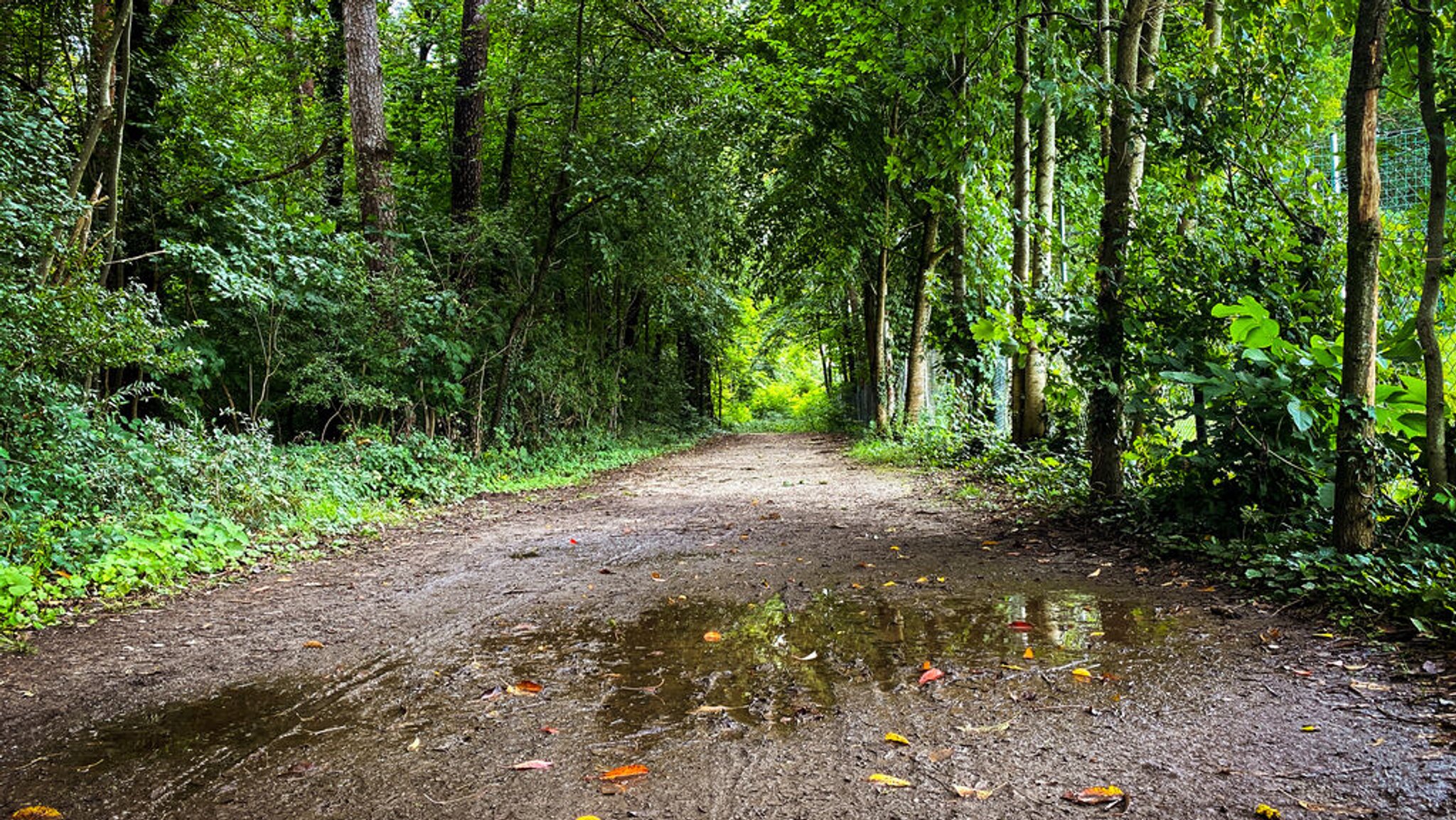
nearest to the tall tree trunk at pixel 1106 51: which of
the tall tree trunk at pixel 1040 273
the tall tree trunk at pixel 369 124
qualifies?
the tall tree trunk at pixel 1040 273

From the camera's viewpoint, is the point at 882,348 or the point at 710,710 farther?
the point at 882,348

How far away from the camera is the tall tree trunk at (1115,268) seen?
6352mm

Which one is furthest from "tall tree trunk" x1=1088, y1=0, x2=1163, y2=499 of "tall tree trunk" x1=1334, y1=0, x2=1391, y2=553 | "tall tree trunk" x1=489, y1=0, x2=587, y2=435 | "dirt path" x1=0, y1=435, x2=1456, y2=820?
"tall tree trunk" x1=489, y1=0, x2=587, y2=435

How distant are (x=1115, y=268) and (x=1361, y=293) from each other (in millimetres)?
2249

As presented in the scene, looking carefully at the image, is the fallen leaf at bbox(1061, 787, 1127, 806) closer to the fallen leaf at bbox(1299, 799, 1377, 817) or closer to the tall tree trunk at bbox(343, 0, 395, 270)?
the fallen leaf at bbox(1299, 799, 1377, 817)

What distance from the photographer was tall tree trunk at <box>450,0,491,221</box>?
12.3 m

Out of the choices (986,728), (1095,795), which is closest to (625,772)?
(986,728)

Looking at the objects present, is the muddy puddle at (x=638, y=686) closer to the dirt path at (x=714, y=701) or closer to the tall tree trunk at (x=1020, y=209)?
the dirt path at (x=714, y=701)

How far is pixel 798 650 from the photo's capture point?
3.72 m

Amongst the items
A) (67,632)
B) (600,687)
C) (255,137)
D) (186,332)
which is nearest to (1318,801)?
(600,687)

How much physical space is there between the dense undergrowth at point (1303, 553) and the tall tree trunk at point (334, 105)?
10061mm

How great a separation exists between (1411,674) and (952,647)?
172cm

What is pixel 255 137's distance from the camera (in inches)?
431

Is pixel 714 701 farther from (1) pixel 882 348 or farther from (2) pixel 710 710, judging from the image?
(1) pixel 882 348
